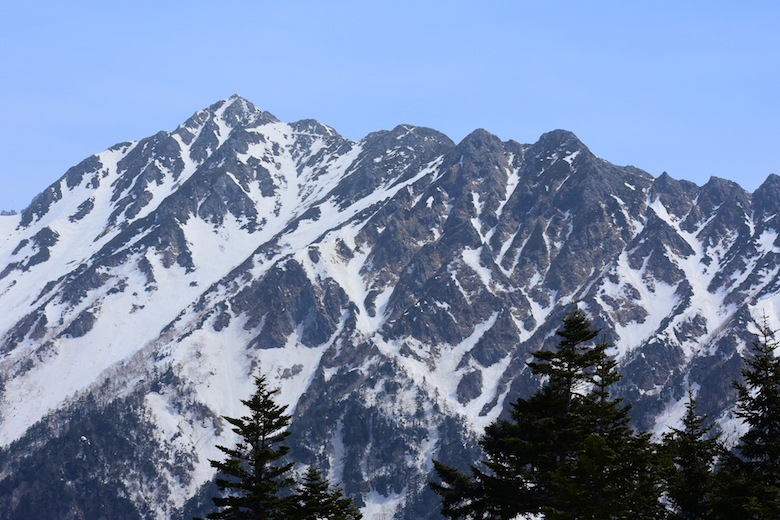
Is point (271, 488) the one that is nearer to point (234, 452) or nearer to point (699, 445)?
point (234, 452)

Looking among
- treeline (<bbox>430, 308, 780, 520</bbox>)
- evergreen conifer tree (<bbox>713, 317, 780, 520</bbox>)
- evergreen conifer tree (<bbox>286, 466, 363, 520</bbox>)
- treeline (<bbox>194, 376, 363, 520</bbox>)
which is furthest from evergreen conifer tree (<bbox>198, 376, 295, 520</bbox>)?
evergreen conifer tree (<bbox>713, 317, 780, 520</bbox>)

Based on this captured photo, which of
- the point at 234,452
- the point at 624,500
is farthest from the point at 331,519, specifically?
the point at 624,500

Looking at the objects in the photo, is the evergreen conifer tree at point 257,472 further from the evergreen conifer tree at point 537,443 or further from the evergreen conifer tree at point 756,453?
the evergreen conifer tree at point 756,453

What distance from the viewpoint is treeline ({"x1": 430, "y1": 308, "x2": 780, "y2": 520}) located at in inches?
1526

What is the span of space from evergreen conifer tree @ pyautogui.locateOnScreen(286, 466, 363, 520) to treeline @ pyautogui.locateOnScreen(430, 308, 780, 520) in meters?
7.18

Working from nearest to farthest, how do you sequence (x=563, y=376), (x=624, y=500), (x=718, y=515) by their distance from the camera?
(x=624, y=500) → (x=718, y=515) → (x=563, y=376)

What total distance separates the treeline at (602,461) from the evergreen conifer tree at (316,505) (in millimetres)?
7178

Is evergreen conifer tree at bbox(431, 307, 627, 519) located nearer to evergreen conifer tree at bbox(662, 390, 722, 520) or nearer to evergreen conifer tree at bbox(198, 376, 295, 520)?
evergreen conifer tree at bbox(662, 390, 722, 520)

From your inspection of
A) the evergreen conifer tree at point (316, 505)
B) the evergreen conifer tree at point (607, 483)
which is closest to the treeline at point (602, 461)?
the evergreen conifer tree at point (607, 483)

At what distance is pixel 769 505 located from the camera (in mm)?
39875

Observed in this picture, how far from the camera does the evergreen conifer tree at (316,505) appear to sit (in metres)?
52.4

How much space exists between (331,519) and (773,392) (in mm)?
28289

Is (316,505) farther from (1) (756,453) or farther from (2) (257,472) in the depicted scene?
(1) (756,453)

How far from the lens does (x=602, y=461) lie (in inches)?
1524
